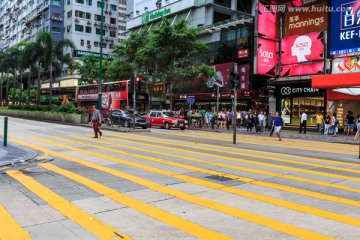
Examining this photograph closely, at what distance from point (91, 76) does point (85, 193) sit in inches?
1846

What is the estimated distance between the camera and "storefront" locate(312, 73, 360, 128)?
2613cm

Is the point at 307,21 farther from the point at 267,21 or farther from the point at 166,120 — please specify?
the point at 166,120

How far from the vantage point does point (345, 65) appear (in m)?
28.0

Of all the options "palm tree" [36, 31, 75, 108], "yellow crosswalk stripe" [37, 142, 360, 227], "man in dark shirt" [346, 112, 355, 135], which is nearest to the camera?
"yellow crosswalk stripe" [37, 142, 360, 227]

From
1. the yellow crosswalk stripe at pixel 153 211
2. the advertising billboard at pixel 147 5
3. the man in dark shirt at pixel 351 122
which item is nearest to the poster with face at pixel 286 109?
the man in dark shirt at pixel 351 122

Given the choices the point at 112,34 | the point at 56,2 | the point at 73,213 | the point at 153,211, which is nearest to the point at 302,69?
the point at 153,211

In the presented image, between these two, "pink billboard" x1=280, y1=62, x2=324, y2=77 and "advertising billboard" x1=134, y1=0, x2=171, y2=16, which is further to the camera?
"advertising billboard" x1=134, y1=0, x2=171, y2=16

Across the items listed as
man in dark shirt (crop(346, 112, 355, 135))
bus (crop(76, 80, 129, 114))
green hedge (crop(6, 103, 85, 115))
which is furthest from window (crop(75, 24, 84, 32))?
man in dark shirt (crop(346, 112, 355, 135))

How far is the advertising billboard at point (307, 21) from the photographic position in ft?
99.6

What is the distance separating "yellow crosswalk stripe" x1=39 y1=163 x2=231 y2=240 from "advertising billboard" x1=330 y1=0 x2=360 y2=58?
2523cm

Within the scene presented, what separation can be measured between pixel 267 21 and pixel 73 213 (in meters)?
30.9

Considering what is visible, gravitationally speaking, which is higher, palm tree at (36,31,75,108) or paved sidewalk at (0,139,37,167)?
palm tree at (36,31,75,108)

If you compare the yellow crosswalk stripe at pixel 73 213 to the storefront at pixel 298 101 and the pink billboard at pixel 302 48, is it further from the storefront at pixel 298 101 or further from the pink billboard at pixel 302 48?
the pink billboard at pixel 302 48

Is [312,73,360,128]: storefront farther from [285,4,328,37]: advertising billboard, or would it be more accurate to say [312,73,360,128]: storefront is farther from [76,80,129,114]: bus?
[76,80,129,114]: bus
